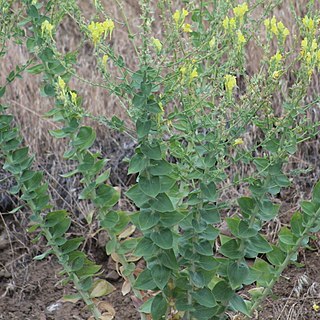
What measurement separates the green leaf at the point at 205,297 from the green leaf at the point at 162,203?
0.30 m

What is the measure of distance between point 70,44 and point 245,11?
249 cm

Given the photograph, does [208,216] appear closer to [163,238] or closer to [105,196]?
[163,238]

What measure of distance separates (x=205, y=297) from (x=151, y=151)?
50 cm

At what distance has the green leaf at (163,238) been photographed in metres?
2.01

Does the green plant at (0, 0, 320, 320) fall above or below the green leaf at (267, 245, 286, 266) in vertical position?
above

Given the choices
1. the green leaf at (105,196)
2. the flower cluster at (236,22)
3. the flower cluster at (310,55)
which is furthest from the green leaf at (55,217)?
the flower cluster at (310,55)

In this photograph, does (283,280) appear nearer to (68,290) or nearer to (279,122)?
(68,290)

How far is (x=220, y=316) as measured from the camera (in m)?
2.24

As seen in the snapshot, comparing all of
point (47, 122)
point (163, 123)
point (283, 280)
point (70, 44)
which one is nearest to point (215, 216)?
point (163, 123)

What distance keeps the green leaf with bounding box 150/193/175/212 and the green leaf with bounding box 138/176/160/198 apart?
0.06 m

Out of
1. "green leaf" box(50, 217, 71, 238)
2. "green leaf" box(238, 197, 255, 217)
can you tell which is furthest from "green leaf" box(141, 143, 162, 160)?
"green leaf" box(50, 217, 71, 238)

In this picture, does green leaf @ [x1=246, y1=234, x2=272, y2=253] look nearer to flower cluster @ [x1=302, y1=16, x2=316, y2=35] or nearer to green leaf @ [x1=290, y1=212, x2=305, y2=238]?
green leaf @ [x1=290, y1=212, x2=305, y2=238]

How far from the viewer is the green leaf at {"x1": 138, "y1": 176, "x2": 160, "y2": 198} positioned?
1.94 meters

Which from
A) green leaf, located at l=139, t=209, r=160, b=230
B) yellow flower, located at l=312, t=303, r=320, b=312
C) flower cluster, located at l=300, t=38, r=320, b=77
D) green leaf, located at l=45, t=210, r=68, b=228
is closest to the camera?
flower cluster, located at l=300, t=38, r=320, b=77
